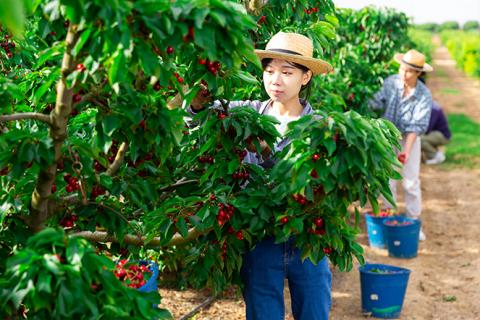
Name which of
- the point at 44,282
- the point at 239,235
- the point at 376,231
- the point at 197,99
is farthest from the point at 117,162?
the point at 376,231

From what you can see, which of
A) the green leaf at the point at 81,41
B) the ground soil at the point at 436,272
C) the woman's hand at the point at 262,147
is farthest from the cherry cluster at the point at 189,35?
the ground soil at the point at 436,272

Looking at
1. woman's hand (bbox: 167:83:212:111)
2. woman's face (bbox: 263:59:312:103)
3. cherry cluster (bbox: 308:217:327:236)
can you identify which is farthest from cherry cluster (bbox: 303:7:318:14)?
cherry cluster (bbox: 308:217:327:236)

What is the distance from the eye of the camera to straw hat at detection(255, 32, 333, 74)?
372cm

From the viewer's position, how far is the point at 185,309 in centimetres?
582

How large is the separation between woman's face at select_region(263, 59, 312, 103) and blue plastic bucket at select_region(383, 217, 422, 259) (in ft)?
12.6

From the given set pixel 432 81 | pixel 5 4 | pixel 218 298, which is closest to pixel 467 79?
pixel 432 81

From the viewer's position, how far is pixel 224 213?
126 inches

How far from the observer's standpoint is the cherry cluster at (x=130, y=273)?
2875mm

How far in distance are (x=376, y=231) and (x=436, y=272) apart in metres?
0.79

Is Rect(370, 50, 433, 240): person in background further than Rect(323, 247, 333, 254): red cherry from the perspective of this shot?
Yes

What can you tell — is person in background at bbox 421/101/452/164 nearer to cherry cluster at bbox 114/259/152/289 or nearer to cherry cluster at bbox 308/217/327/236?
cherry cluster at bbox 308/217/327/236

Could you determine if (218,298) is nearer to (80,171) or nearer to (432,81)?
(80,171)

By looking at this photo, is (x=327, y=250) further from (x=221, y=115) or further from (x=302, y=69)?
(x=302, y=69)

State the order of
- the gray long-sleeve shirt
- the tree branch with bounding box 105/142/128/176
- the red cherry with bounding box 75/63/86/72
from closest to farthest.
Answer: the red cherry with bounding box 75/63/86/72 → the tree branch with bounding box 105/142/128/176 → the gray long-sleeve shirt
